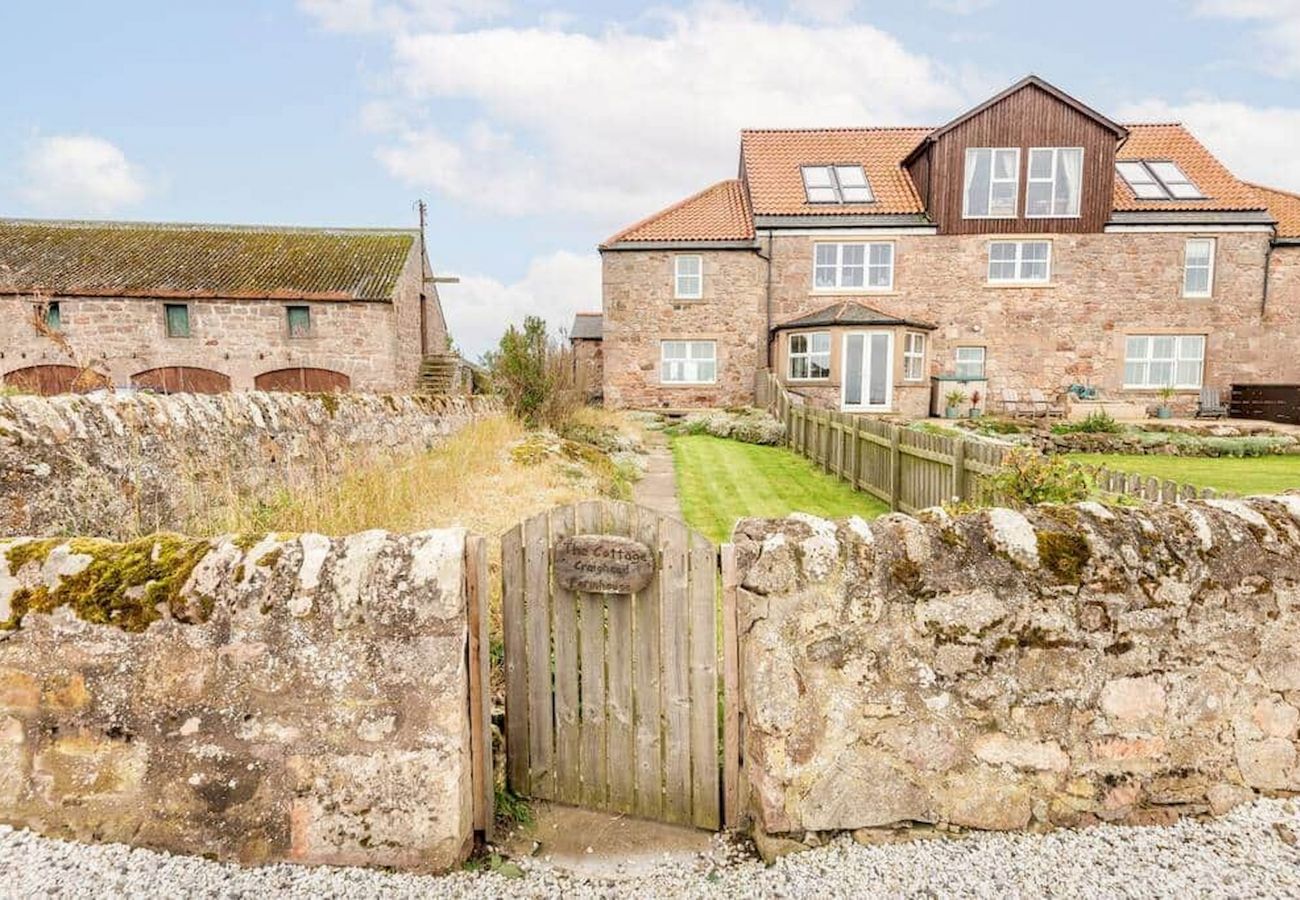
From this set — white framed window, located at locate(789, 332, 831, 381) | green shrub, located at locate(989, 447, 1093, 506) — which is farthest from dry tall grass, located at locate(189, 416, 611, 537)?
white framed window, located at locate(789, 332, 831, 381)

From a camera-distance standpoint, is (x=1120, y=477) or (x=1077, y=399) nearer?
(x=1120, y=477)

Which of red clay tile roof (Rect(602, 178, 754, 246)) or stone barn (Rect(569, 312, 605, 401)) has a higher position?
red clay tile roof (Rect(602, 178, 754, 246))

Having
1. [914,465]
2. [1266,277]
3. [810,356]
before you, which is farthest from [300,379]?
[1266,277]

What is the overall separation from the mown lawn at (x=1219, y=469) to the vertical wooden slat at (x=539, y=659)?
32.2 feet

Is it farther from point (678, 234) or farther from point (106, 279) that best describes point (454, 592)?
point (106, 279)

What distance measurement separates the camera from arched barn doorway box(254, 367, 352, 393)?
22.7 m

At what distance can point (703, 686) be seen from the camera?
2.97m

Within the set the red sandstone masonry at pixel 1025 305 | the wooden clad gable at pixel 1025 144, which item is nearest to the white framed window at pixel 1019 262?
the red sandstone masonry at pixel 1025 305

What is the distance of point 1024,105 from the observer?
20828mm

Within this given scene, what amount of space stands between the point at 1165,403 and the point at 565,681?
24.8m

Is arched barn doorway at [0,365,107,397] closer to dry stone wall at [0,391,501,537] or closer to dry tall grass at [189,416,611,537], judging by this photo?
dry tall grass at [189,416,611,537]

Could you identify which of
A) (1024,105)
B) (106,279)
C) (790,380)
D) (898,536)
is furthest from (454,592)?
(106,279)

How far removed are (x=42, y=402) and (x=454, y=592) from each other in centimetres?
390

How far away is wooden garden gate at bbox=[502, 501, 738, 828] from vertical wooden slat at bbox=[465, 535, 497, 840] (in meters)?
0.21
